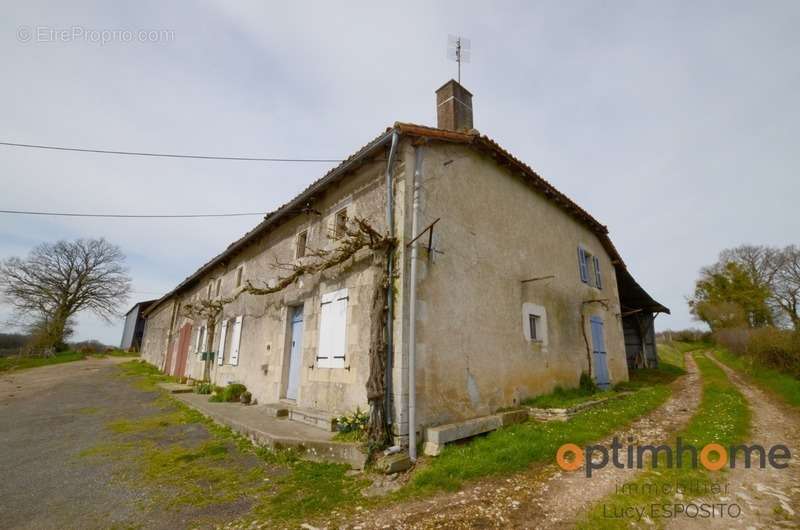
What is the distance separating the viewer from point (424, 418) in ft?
18.1

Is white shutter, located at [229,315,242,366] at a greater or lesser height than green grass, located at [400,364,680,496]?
greater

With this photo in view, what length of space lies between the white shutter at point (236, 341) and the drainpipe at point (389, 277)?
23.8 feet

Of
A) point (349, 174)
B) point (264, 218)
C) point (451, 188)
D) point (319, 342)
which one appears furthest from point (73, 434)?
point (451, 188)

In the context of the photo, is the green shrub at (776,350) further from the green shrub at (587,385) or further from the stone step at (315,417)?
the stone step at (315,417)

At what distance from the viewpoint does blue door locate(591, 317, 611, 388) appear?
34.9 feet

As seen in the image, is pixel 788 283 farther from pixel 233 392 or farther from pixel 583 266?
pixel 233 392

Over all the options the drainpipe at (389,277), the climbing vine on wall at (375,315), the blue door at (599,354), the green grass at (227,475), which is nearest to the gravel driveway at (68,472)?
the green grass at (227,475)

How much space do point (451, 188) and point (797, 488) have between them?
6.10 meters

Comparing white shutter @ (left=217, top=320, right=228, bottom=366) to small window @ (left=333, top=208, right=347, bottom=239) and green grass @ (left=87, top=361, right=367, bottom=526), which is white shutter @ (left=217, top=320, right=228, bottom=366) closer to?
green grass @ (left=87, top=361, right=367, bottom=526)

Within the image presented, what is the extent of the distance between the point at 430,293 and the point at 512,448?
2.63m

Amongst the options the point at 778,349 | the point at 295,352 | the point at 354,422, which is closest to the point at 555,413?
the point at 354,422

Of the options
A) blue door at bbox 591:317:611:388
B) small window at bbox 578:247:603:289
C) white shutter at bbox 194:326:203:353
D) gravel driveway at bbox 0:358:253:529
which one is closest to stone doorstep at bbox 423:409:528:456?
gravel driveway at bbox 0:358:253:529

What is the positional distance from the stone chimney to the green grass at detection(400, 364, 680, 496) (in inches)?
254

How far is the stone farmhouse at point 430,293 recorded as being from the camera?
593cm
